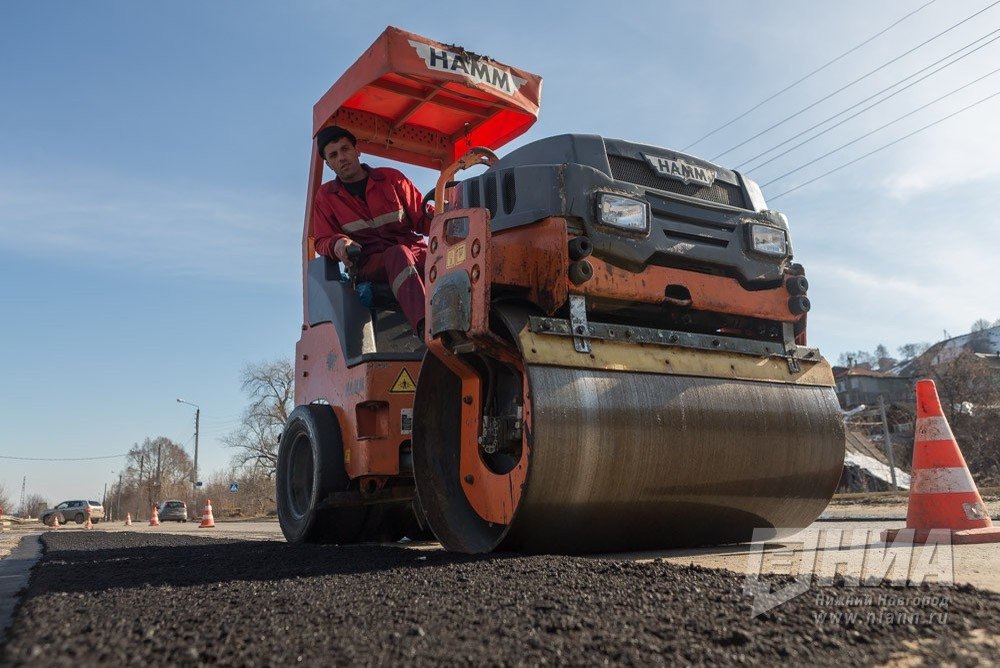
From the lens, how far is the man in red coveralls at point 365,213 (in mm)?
5207

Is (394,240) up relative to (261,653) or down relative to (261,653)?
up

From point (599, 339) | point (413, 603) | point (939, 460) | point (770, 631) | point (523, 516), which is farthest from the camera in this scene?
point (939, 460)

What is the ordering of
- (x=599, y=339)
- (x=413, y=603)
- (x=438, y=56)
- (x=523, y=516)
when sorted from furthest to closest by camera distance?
(x=438, y=56)
(x=599, y=339)
(x=523, y=516)
(x=413, y=603)

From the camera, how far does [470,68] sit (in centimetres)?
545

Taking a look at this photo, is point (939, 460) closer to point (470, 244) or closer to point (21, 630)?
point (470, 244)

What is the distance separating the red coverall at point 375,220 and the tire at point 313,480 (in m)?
1.07

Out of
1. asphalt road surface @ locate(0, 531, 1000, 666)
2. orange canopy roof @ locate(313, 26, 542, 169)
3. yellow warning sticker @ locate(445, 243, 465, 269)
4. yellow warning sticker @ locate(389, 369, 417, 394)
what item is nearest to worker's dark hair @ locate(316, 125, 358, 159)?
orange canopy roof @ locate(313, 26, 542, 169)

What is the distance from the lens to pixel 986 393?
95.3ft

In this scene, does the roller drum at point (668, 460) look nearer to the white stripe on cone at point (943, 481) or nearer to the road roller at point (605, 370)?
the road roller at point (605, 370)

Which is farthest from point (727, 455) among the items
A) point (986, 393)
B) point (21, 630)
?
point (986, 393)

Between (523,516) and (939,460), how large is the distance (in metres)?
2.62

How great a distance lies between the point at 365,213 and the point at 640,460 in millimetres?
3149

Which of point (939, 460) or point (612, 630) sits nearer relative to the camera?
point (612, 630)

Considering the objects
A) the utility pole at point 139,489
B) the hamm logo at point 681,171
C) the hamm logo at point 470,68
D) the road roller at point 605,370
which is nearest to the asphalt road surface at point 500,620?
the road roller at point 605,370
